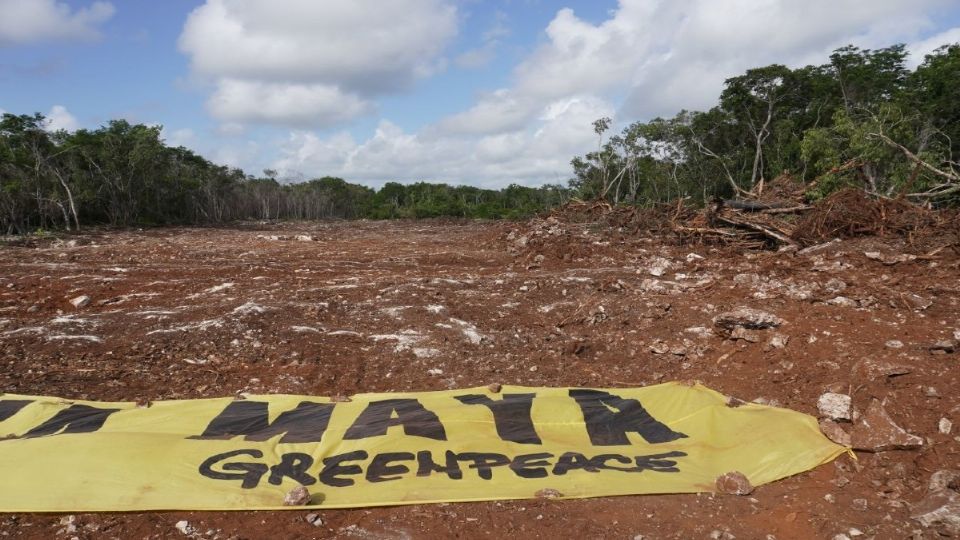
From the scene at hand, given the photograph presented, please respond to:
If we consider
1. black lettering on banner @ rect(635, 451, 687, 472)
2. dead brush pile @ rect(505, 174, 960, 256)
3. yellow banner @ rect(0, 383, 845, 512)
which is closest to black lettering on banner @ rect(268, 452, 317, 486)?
yellow banner @ rect(0, 383, 845, 512)

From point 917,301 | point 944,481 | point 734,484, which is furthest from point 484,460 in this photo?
point 917,301

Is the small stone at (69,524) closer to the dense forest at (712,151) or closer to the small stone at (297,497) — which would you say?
the small stone at (297,497)

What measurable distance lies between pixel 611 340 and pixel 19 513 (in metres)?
Answer: 4.50

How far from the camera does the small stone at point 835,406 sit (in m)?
3.48

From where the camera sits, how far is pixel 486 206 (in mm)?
41406

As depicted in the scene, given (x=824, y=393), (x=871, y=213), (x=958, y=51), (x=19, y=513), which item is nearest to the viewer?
(x=19, y=513)

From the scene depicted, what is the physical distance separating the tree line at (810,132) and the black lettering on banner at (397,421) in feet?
33.8

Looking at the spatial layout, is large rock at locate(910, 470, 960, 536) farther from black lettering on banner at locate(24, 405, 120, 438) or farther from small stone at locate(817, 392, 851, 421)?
black lettering on banner at locate(24, 405, 120, 438)

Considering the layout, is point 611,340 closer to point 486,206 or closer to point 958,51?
point 958,51

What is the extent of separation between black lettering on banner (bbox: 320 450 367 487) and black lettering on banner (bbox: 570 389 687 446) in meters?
1.38

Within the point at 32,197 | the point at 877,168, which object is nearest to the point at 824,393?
the point at 877,168

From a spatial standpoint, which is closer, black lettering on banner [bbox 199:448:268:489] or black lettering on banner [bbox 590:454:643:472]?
black lettering on banner [bbox 199:448:268:489]

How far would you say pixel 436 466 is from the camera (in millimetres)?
3068

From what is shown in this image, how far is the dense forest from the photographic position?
518 inches
